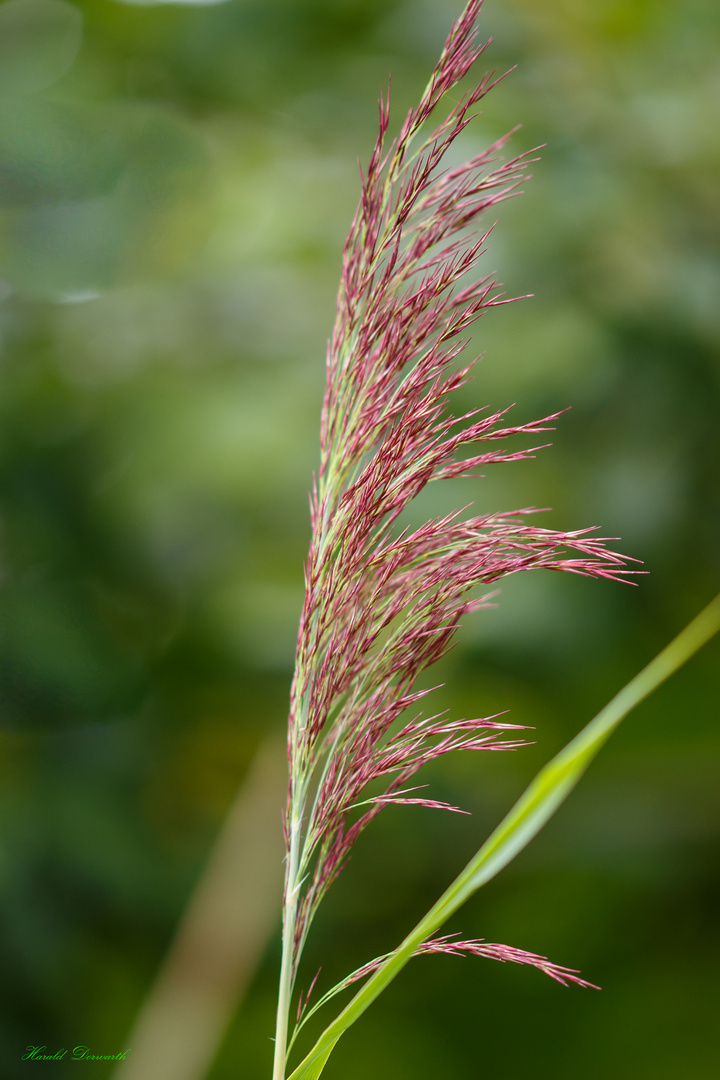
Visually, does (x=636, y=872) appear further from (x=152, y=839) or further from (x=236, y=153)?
(x=236, y=153)

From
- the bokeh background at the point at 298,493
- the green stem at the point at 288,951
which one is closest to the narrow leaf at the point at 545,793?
the green stem at the point at 288,951

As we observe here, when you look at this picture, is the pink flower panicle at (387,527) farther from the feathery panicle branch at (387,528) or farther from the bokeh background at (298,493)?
the bokeh background at (298,493)

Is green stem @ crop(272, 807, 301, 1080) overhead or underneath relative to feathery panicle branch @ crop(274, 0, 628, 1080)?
underneath

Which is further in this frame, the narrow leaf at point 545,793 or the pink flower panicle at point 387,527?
the pink flower panicle at point 387,527

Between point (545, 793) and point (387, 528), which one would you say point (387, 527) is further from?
point (545, 793)

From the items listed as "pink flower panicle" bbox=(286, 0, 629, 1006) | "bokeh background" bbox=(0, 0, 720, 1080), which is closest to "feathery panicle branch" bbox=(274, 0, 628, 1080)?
"pink flower panicle" bbox=(286, 0, 629, 1006)

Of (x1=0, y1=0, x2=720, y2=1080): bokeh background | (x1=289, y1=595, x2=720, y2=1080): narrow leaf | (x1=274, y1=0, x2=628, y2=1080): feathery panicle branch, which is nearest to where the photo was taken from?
(x1=289, y1=595, x2=720, y2=1080): narrow leaf

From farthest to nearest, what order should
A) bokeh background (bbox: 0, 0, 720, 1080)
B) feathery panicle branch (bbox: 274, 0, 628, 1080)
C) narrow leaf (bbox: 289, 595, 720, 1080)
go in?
bokeh background (bbox: 0, 0, 720, 1080) → feathery panicle branch (bbox: 274, 0, 628, 1080) → narrow leaf (bbox: 289, 595, 720, 1080)

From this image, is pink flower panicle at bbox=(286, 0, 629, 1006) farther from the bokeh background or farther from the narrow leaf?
the bokeh background

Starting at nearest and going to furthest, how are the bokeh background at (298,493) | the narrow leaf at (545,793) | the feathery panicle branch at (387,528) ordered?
the narrow leaf at (545,793) → the feathery panicle branch at (387,528) → the bokeh background at (298,493)

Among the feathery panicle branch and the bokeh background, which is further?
the bokeh background
